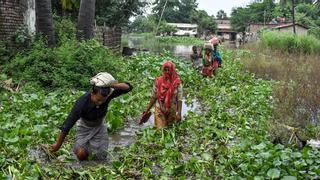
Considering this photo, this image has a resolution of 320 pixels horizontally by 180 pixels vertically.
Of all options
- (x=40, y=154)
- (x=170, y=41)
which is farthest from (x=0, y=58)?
(x=170, y=41)

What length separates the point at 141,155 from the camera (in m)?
6.44

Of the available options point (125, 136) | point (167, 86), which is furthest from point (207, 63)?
point (125, 136)

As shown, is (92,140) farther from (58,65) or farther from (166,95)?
(58,65)

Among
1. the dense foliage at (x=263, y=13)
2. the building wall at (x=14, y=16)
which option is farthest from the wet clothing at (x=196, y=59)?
the dense foliage at (x=263, y=13)

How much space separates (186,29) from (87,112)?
82421 millimetres

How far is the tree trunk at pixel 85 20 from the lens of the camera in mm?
15305

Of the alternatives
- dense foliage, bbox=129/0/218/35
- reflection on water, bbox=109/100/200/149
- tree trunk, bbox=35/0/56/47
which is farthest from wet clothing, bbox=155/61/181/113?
dense foliage, bbox=129/0/218/35

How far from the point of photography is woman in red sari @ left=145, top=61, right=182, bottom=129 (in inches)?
316

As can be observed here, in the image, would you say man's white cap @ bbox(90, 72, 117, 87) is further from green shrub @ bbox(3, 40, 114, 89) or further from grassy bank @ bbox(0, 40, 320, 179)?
green shrub @ bbox(3, 40, 114, 89)

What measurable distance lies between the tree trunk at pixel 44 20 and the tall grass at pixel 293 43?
15.9 meters

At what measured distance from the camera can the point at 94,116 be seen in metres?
6.43

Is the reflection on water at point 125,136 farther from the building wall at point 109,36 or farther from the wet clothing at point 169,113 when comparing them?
the building wall at point 109,36

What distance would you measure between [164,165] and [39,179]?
63.4 inches

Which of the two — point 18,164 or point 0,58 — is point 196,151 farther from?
point 0,58
